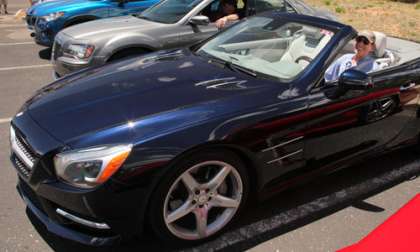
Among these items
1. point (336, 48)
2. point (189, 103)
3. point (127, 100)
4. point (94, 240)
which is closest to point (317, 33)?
point (336, 48)

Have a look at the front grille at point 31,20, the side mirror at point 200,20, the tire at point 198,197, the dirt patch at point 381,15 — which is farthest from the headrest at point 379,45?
the dirt patch at point 381,15

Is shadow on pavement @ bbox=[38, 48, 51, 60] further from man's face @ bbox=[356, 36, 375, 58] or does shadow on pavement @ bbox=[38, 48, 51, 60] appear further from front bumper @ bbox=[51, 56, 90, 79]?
man's face @ bbox=[356, 36, 375, 58]

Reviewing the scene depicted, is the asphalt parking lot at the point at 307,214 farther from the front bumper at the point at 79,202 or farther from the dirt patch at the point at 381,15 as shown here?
the dirt patch at the point at 381,15

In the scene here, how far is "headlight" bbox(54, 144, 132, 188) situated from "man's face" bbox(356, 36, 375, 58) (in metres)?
Answer: 2.18

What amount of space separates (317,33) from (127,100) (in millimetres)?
1645

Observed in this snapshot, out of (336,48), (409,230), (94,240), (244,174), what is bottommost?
(94,240)

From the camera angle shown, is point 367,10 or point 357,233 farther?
point 367,10

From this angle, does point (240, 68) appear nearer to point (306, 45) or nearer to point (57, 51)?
point (306, 45)

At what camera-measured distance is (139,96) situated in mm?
2965

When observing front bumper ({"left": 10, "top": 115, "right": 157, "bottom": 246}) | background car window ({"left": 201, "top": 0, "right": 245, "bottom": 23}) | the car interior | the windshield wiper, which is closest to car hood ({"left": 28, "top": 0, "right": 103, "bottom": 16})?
background car window ({"left": 201, "top": 0, "right": 245, "bottom": 23})

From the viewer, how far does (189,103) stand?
282 cm

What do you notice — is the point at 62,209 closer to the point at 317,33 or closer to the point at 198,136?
the point at 198,136

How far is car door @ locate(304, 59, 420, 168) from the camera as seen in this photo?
310cm

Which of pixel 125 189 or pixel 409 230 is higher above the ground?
pixel 409 230
